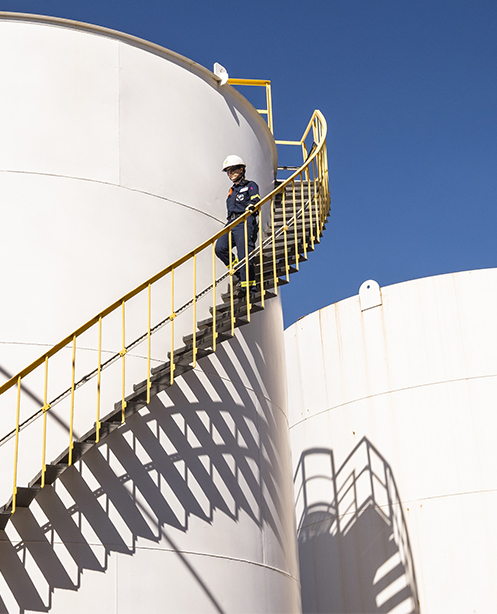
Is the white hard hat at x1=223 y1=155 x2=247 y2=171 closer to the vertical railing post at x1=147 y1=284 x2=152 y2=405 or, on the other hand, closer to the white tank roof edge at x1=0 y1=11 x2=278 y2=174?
the white tank roof edge at x1=0 y1=11 x2=278 y2=174

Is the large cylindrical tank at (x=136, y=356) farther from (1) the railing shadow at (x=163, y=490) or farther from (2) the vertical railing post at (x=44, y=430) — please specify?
(2) the vertical railing post at (x=44, y=430)

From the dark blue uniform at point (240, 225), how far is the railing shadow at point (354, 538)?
6.66 metres

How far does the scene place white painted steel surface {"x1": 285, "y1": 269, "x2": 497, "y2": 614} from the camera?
14109 mm

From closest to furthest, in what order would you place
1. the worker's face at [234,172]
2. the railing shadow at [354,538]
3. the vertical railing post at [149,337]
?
the vertical railing post at [149,337], the worker's face at [234,172], the railing shadow at [354,538]

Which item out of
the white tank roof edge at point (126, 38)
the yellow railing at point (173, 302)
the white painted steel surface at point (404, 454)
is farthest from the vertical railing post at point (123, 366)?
the white painted steel surface at point (404, 454)

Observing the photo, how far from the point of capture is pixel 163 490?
8.74 m

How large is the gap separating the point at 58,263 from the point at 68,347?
3.19ft

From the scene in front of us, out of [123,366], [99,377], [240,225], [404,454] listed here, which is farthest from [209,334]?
[404,454]

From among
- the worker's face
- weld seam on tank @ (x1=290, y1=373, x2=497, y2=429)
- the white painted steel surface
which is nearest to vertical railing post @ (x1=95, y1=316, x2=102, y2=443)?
the worker's face

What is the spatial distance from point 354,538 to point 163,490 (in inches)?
292

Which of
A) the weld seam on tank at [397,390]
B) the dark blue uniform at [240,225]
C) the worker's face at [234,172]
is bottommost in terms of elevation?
the weld seam on tank at [397,390]

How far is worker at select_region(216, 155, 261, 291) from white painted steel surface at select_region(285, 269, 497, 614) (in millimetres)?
6299

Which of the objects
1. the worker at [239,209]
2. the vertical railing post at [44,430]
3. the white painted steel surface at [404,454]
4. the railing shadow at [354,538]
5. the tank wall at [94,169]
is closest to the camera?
the vertical railing post at [44,430]

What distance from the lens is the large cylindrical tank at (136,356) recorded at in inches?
322
